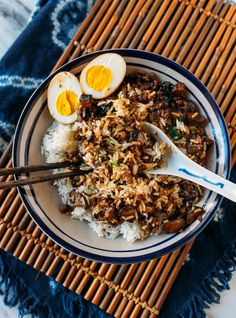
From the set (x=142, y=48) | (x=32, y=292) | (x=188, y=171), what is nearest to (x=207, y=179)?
(x=188, y=171)

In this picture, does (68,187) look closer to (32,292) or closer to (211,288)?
(32,292)

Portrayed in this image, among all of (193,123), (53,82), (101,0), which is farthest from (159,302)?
(101,0)

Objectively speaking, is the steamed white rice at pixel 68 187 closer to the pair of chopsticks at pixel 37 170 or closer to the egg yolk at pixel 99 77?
the pair of chopsticks at pixel 37 170

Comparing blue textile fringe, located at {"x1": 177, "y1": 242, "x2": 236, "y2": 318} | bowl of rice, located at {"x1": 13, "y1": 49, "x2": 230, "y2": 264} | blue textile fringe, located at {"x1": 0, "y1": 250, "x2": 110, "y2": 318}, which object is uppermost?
bowl of rice, located at {"x1": 13, "y1": 49, "x2": 230, "y2": 264}

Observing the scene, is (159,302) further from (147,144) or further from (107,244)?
(147,144)

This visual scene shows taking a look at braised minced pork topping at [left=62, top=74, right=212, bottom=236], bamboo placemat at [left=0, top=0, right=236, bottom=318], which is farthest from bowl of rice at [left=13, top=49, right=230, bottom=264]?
bamboo placemat at [left=0, top=0, right=236, bottom=318]

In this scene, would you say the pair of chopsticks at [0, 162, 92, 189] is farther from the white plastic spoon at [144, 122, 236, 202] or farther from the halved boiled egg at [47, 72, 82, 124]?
the white plastic spoon at [144, 122, 236, 202]

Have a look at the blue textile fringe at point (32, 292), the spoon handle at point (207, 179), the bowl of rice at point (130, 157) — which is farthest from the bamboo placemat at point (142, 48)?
the spoon handle at point (207, 179)
